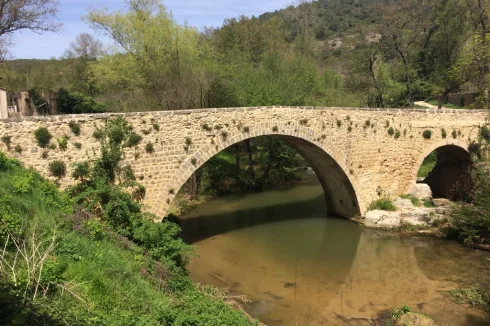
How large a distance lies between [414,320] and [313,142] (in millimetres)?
7624

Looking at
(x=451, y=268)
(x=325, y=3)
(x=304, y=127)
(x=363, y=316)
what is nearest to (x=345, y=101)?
(x=304, y=127)

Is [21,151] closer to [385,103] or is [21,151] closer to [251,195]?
[251,195]

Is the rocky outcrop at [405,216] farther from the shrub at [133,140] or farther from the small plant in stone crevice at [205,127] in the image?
the shrub at [133,140]

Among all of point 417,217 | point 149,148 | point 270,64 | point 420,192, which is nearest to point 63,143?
point 149,148

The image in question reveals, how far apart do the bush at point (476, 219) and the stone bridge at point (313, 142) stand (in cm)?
319

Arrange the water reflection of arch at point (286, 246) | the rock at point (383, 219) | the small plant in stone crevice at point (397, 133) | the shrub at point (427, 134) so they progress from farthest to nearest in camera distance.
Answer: the shrub at point (427, 134) < the small plant in stone crevice at point (397, 133) < the rock at point (383, 219) < the water reflection of arch at point (286, 246)

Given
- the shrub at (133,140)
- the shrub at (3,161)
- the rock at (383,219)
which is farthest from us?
the rock at (383,219)

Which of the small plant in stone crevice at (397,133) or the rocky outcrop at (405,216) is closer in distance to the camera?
the rocky outcrop at (405,216)

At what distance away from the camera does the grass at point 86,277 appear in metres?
4.74

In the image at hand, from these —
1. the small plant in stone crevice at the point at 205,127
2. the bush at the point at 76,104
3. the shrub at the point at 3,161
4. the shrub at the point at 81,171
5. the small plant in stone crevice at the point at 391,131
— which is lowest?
the shrub at the point at 81,171

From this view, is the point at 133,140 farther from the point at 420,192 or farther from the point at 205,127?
the point at 420,192

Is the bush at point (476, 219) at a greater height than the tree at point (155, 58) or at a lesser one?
lesser

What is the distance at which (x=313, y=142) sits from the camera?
14617mm

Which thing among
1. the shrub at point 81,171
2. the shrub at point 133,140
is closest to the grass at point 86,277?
the shrub at point 81,171
